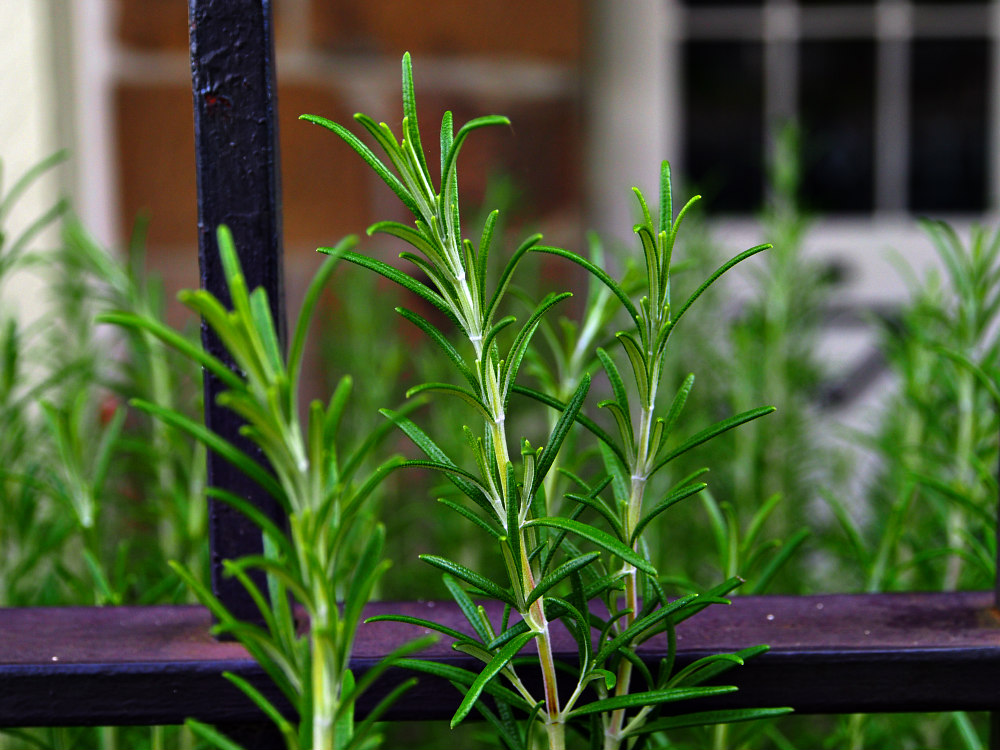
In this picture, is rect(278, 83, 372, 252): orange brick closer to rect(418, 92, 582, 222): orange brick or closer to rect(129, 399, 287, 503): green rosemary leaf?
rect(418, 92, 582, 222): orange brick

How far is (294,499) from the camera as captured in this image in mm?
242

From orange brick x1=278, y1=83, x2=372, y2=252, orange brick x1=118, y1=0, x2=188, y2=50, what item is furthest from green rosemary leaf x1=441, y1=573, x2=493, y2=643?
orange brick x1=118, y1=0, x2=188, y2=50

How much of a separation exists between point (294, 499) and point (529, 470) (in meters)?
0.08

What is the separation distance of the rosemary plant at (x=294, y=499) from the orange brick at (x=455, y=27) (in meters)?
1.28

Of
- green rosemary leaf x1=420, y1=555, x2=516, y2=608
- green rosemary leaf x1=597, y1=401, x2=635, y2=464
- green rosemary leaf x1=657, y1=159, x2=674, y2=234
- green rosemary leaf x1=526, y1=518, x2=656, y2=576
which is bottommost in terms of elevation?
green rosemary leaf x1=420, y1=555, x2=516, y2=608

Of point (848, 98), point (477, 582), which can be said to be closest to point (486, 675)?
point (477, 582)

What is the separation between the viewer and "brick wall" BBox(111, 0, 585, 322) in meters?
1.35

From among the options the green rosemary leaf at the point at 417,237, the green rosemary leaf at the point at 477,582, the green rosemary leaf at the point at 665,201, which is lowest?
the green rosemary leaf at the point at 477,582

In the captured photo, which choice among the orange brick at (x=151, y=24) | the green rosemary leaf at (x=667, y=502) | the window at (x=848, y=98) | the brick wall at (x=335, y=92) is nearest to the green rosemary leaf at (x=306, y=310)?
the green rosemary leaf at (x=667, y=502)

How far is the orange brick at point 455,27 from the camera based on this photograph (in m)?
1.43

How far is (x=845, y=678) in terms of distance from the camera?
0.33 m

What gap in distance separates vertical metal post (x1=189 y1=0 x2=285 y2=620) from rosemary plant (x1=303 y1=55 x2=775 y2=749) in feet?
0.17

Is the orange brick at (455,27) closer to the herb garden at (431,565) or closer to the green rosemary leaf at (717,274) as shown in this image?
the herb garden at (431,565)

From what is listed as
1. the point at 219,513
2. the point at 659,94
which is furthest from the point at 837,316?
the point at 219,513
